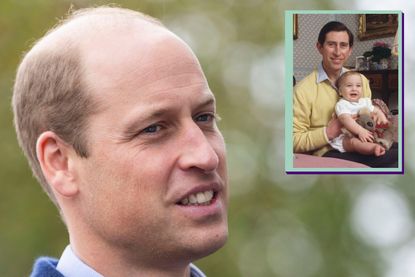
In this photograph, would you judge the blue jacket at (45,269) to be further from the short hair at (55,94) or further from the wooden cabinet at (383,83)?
the wooden cabinet at (383,83)

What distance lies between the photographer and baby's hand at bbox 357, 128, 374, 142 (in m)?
4.00

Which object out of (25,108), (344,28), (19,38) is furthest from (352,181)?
(25,108)

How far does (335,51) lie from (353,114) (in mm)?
A: 357

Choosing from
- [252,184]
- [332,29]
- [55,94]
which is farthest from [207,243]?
[252,184]

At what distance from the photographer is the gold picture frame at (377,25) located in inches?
172

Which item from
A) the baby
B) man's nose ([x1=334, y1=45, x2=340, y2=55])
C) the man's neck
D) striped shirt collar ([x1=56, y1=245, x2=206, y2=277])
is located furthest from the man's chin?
man's nose ([x1=334, y1=45, x2=340, y2=55])

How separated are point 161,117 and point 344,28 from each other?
1985mm

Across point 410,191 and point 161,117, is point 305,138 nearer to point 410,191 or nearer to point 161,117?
point 161,117

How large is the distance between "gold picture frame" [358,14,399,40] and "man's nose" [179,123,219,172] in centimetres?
192

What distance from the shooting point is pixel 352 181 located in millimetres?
9734

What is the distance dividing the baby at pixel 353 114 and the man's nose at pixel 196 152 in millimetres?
1498

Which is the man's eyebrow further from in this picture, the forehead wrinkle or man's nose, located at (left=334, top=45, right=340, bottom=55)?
man's nose, located at (left=334, top=45, right=340, bottom=55)

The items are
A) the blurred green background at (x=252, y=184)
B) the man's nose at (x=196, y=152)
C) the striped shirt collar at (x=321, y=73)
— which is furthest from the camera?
the blurred green background at (x=252, y=184)

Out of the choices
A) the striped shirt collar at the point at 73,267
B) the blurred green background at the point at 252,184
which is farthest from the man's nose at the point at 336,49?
the blurred green background at the point at 252,184
